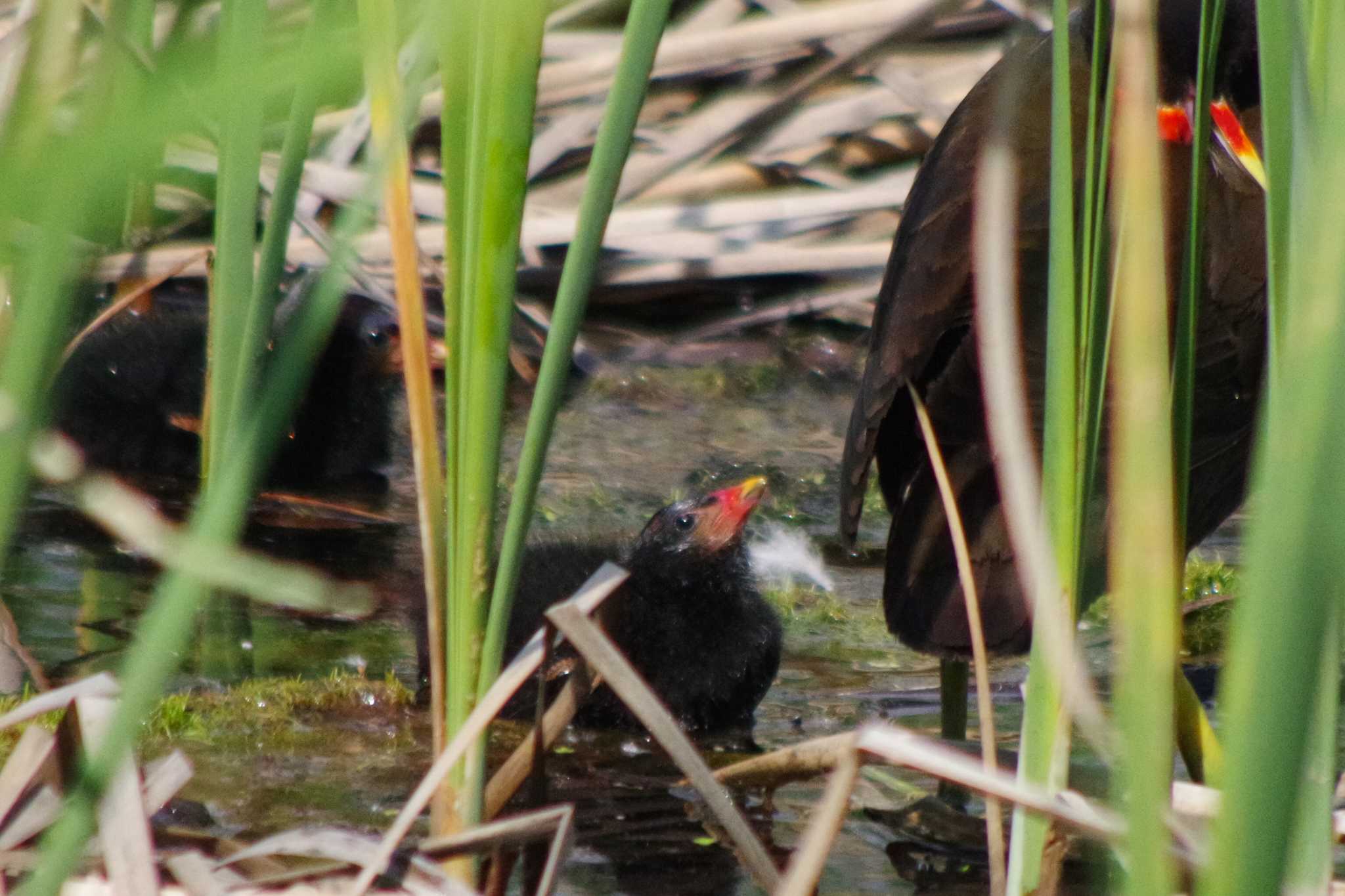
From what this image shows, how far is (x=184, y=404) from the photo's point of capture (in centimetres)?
436

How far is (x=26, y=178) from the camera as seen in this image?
0.63 metres

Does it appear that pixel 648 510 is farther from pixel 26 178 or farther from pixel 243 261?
pixel 26 178

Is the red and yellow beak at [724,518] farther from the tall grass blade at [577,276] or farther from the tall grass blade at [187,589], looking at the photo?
the tall grass blade at [187,589]

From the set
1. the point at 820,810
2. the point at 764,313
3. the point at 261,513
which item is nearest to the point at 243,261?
the point at 820,810

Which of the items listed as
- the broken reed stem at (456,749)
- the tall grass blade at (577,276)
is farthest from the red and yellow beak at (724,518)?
the tall grass blade at (577,276)

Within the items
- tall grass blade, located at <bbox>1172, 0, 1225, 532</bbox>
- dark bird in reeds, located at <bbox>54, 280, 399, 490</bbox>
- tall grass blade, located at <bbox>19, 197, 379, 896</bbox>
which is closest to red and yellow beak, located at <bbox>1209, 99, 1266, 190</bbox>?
tall grass blade, located at <bbox>1172, 0, 1225, 532</bbox>

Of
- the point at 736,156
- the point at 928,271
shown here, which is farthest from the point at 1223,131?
the point at 736,156

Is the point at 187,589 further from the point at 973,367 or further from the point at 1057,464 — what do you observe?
the point at 973,367

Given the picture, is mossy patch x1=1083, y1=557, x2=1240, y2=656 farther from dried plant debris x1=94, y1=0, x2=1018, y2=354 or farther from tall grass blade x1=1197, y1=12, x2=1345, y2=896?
tall grass blade x1=1197, y1=12, x2=1345, y2=896

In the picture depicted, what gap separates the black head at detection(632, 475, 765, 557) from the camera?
125 inches

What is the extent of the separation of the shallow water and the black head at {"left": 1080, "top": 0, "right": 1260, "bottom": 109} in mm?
1130

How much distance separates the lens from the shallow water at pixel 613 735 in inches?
84.7

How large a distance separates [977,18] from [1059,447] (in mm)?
4472

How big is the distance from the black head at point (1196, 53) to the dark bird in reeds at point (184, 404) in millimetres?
2238
